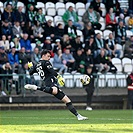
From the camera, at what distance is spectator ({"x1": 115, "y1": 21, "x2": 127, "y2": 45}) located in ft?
98.0

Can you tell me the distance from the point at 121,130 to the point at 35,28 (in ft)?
42.7

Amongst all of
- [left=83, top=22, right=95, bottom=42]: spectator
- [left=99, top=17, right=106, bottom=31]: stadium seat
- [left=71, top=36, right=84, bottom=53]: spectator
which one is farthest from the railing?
[left=99, top=17, right=106, bottom=31]: stadium seat

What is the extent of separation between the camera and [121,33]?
30.1 metres

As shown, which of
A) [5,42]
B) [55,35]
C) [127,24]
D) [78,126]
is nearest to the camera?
[78,126]

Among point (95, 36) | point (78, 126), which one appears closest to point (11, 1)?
point (95, 36)

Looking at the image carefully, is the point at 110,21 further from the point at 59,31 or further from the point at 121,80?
the point at 121,80

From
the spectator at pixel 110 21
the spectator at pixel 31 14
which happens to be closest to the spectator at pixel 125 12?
the spectator at pixel 110 21

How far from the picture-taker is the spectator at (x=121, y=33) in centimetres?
2986

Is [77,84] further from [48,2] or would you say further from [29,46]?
[48,2]

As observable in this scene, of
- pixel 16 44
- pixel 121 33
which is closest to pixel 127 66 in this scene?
pixel 121 33

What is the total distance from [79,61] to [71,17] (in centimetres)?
287

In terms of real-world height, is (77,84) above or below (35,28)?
below

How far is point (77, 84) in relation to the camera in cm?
2684

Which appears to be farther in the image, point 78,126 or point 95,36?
point 95,36
